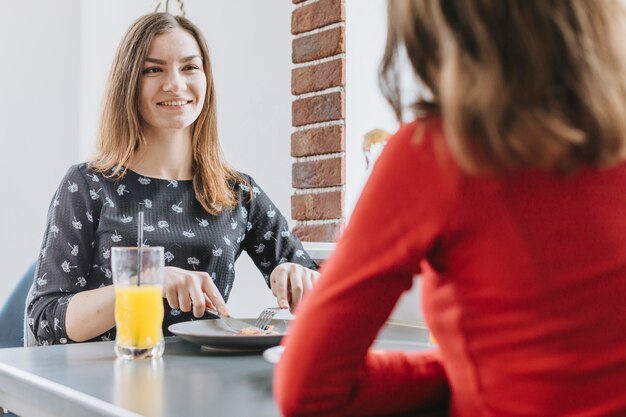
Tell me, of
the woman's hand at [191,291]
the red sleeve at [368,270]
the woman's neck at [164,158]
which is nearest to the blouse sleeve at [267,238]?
the woman's neck at [164,158]

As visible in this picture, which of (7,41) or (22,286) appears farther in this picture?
(7,41)

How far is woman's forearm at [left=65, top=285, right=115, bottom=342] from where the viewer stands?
1.33m

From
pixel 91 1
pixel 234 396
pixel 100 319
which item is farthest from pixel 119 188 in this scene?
pixel 91 1

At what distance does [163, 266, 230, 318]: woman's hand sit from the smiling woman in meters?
0.35

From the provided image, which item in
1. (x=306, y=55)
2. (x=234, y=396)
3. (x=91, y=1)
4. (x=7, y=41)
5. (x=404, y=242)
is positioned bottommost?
(x=234, y=396)

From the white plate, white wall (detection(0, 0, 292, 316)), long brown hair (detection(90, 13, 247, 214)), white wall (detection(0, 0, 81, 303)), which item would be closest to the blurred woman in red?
the white plate

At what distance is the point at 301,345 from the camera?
62 centimetres

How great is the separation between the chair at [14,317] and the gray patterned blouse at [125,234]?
342mm

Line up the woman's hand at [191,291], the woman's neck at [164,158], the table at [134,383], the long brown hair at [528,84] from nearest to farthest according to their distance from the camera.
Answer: the long brown hair at [528,84] → the table at [134,383] → the woman's hand at [191,291] → the woman's neck at [164,158]

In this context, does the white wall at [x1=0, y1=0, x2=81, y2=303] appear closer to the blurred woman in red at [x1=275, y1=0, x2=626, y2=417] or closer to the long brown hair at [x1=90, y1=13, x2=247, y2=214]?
the long brown hair at [x1=90, y1=13, x2=247, y2=214]

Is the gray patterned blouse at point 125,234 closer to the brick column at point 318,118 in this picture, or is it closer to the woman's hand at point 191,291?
the brick column at point 318,118

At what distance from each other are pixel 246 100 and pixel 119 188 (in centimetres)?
91

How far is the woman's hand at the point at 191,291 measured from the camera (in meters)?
1.14

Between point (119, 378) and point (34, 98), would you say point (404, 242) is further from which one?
point (34, 98)
